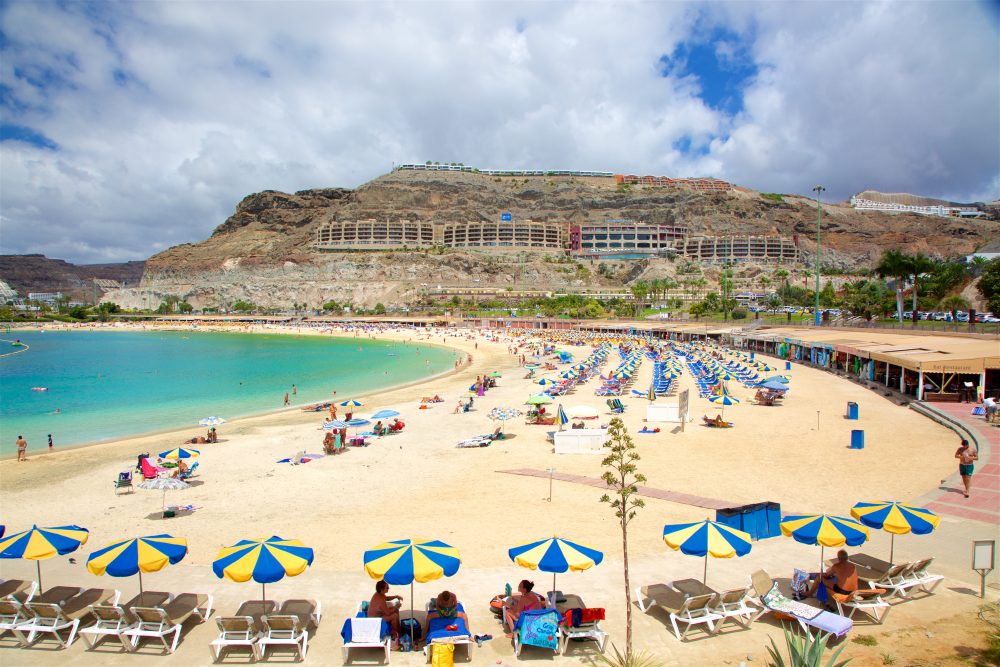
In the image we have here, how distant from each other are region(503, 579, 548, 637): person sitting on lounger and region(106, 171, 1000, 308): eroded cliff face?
373 feet

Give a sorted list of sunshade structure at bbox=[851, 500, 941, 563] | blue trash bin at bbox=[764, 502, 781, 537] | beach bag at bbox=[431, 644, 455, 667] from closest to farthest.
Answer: beach bag at bbox=[431, 644, 455, 667] → sunshade structure at bbox=[851, 500, 941, 563] → blue trash bin at bbox=[764, 502, 781, 537]

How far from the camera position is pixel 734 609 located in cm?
717

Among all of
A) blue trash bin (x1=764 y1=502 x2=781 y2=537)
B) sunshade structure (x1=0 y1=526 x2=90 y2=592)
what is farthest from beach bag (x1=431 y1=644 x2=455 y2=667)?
blue trash bin (x1=764 y1=502 x2=781 y2=537)

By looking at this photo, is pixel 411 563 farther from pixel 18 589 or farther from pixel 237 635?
pixel 18 589

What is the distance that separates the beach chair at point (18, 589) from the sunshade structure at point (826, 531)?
32.0ft

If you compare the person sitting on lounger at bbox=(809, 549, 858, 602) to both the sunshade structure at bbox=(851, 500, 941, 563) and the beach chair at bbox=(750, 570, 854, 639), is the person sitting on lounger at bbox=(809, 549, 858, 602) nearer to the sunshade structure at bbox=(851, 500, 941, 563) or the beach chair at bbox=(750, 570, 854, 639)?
the beach chair at bbox=(750, 570, 854, 639)

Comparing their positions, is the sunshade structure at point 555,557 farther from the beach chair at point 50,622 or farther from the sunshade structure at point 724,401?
the sunshade structure at point 724,401

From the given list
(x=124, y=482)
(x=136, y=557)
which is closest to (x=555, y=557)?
(x=136, y=557)

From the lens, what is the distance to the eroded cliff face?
5059 inches

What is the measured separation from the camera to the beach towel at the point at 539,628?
21.5 feet

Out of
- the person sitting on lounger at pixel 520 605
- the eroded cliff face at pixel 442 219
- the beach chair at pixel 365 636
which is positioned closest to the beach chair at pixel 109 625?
the beach chair at pixel 365 636

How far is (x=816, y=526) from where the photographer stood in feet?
25.2

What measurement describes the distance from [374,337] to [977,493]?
7526 centimetres

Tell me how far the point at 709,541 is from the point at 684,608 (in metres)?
0.86
